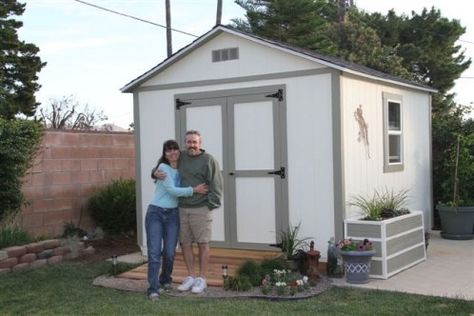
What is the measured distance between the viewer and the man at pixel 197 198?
20.0ft

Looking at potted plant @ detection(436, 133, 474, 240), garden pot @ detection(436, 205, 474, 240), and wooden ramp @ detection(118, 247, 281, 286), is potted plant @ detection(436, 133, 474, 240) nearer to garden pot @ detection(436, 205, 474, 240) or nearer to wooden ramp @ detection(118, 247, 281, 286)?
garden pot @ detection(436, 205, 474, 240)

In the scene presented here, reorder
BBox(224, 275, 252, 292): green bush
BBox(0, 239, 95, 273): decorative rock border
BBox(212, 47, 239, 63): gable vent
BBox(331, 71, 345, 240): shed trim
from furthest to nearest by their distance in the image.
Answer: BBox(212, 47, 239, 63): gable vent, BBox(0, 239, 95, 273): decorative rock border, BBox(331, 71, 345, 240): shed trim, BBox(224, 275, 252, 292): green bush

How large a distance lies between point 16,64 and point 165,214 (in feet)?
48.8

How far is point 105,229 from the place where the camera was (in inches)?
380

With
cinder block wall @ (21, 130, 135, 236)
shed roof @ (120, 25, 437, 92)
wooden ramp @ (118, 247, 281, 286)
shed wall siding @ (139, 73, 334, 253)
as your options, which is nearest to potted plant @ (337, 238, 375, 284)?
shed wall siding @ (139, 73, 334, 253)

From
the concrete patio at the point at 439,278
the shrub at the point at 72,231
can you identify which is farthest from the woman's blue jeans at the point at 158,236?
the shrub at the point at 72,231

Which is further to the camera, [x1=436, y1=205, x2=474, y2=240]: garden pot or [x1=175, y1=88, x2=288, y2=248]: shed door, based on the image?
[x1=436, y1=205, x2=474, y2=240]: garden pot

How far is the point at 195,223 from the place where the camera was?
6.12 m

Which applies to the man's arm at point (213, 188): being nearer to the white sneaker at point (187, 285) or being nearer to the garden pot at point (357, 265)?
the white sneaker at point (187, 285)

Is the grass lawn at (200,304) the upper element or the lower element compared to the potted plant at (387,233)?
lower

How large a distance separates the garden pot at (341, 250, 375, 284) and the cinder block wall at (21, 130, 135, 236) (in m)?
4.42

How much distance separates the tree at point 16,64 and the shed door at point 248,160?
40.8ft

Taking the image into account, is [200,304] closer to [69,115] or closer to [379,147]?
[379,147]

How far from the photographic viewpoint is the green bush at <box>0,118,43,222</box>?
24.7 feet
